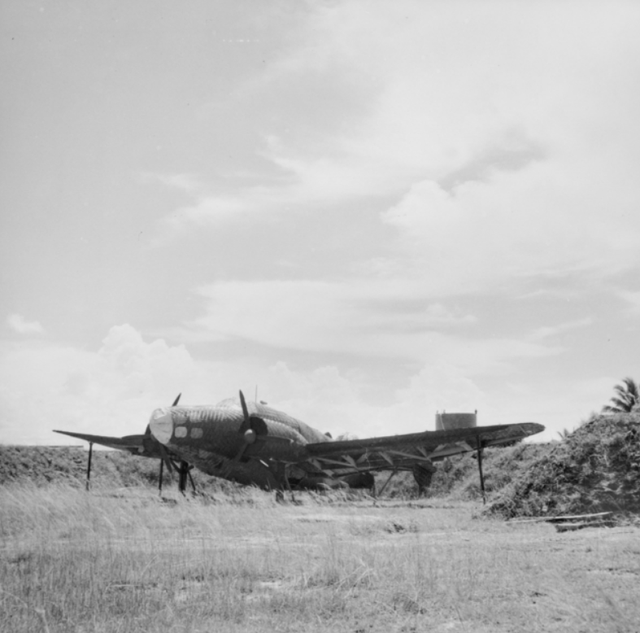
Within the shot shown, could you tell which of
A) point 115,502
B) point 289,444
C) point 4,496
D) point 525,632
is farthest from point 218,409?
point 525,632

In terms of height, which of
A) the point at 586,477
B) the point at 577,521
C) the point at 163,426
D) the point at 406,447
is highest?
the point at 163,426

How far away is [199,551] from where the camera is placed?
9.16 meters

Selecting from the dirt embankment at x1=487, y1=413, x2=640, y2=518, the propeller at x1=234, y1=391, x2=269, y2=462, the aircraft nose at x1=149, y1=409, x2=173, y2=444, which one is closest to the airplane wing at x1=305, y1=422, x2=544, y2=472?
the propeller at x1=234, y1=391, x2=269, y2=462

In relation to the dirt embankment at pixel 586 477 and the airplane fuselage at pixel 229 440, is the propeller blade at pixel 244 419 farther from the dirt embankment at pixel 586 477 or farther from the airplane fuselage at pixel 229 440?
the dirt embankment at pixel 586 477

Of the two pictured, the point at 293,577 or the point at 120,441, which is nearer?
the point at 293,577

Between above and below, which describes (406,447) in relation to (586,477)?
above

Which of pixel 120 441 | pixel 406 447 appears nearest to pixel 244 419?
pixel 406 447

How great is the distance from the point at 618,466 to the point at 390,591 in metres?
10.2

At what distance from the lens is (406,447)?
22375 mm

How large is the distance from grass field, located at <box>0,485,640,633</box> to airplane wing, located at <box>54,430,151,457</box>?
14.3 meters

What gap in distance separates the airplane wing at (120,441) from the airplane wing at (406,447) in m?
7.83

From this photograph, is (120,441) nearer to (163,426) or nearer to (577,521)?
(163,426)

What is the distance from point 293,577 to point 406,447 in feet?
50.4

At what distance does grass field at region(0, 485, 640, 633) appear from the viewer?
5.67 m
